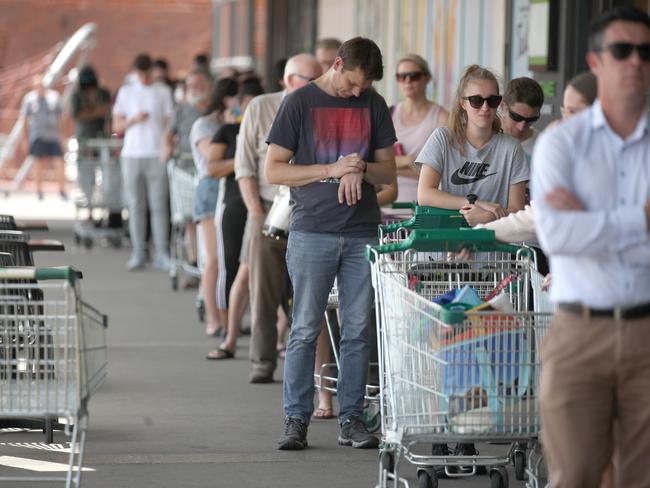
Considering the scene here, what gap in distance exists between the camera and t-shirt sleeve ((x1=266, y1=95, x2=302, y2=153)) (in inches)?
278

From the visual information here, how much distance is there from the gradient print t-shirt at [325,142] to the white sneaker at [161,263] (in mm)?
9582

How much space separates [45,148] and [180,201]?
11976 millimetres

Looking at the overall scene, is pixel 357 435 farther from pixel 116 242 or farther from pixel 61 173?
pixel 61 173

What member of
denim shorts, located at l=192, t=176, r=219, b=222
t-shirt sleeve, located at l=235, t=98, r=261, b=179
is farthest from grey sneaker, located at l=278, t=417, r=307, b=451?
denim shorts, located at l=192, t=176, r=219, b=222

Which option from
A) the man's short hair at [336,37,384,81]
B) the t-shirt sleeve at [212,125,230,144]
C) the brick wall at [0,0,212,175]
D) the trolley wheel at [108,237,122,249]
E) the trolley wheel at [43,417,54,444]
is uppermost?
the brick wall at [0,0,212,175]

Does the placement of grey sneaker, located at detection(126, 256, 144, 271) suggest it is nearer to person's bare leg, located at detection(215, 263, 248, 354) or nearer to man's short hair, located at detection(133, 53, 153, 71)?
man's short hair, located at detection(133, 53, 153, 71)

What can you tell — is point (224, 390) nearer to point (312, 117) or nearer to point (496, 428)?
point (312, 117)

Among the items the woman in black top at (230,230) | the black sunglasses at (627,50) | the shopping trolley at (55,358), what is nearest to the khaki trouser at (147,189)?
the woman in black top at (230,230)

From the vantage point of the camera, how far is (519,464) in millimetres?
6609

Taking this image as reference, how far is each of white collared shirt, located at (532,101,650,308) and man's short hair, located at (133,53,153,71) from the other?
1171cm

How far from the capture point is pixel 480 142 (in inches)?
273

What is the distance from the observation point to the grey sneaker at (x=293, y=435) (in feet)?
23.7

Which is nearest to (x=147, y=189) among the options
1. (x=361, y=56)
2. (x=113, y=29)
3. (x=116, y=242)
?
(x=116, y=242)

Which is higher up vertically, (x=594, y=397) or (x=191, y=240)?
(x=594, y=397)
